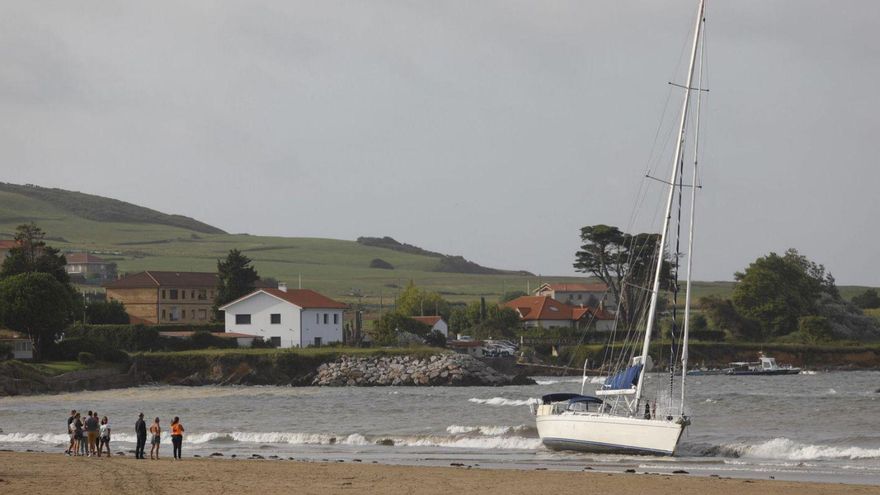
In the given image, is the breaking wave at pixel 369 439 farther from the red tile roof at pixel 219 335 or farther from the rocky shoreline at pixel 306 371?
the red tile roof at pixel 219 335

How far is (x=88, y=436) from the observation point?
3841 centimetres

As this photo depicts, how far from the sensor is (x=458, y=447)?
145 ft

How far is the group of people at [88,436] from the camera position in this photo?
38.4m

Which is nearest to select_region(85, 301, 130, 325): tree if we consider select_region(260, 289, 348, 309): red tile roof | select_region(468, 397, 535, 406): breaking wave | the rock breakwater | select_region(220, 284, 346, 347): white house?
select_region(220, 284, 346, 347): white house

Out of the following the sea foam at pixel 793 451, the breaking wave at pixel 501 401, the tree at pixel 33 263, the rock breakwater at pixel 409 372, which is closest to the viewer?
the sea foam at pixel 793 451

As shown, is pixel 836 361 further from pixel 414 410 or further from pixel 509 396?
pixel 414 410

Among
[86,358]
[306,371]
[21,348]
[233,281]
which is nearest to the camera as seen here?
[86,358]

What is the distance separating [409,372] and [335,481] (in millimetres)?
54133

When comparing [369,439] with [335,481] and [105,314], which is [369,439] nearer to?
[335,481]

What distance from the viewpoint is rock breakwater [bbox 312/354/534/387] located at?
8375cm

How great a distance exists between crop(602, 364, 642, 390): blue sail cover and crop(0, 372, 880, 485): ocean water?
8.10 feet

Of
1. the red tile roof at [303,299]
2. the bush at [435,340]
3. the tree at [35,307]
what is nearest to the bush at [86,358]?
the tree at [35,307]

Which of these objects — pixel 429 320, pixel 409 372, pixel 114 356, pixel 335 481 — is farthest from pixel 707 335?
pixel 335 481

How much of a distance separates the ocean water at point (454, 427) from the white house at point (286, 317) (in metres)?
16.7
